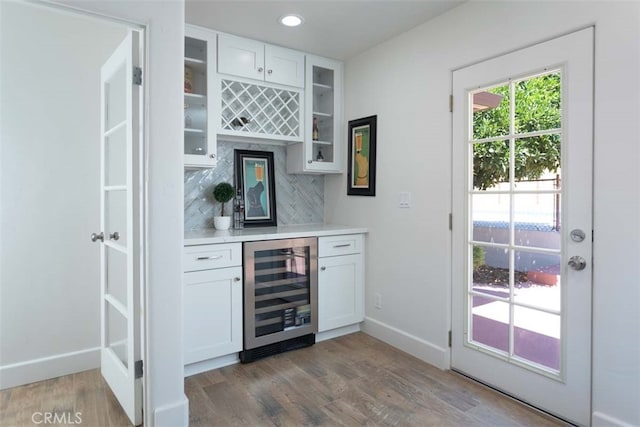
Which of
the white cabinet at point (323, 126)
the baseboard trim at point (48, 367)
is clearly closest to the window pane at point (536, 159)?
the white cabinet at point (323, 126)

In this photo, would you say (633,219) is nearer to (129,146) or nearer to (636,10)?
(636,10)

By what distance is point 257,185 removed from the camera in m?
3.38

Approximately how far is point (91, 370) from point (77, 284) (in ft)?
1.95

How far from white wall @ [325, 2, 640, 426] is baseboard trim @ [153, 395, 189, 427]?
1.69 metres

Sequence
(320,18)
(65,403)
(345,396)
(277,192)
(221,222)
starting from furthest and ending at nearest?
(277,192)
(221,222)
(320,18)
(345,396)
(65,403)

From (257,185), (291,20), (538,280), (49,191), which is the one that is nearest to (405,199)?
(538,280)

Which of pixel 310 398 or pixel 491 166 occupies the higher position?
pixel 491 166

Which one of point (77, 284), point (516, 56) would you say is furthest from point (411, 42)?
point (77, 284)


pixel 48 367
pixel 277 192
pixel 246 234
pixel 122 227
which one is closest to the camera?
pixel 122 227

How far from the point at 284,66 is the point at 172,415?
265 cm

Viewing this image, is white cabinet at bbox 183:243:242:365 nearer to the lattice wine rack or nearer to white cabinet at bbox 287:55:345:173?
the lattice wine rack

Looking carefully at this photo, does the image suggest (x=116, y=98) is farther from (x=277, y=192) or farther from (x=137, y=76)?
(x=277, y=192)

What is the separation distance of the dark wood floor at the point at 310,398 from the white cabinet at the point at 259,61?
2.24m

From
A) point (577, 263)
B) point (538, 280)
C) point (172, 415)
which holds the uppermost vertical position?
point (577, 263)
